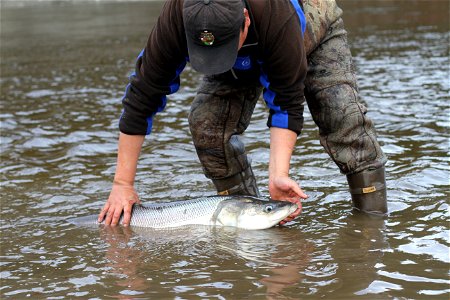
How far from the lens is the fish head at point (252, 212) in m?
5.02

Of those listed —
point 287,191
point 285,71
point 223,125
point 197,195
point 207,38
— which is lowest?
point 197,195

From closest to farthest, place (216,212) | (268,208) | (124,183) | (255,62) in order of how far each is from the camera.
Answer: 1. (255,62)
2. (268,208)
3. (216,212)
4. (124,183)

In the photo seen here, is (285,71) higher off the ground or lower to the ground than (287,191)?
higher

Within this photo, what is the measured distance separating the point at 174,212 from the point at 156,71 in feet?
3.85

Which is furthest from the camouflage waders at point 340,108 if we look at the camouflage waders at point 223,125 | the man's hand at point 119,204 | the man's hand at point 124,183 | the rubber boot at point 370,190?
the man's hand at point 119,204

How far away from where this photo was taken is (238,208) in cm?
523

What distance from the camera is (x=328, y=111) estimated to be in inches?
211

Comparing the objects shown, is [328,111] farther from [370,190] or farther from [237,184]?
[237,184]

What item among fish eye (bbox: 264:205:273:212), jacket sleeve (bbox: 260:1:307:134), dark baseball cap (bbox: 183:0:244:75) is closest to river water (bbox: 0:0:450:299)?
fish eye (bbox: 264:205:273:212)

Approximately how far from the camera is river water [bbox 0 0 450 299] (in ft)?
14.1

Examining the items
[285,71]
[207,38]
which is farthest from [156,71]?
[285,71]

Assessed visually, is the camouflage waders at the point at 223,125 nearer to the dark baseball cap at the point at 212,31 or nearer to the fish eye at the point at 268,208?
the fish eye at the point at 268,208

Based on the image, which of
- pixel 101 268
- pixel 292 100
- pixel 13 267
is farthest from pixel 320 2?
pixel 13 267

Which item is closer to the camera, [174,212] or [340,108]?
[340,108]
